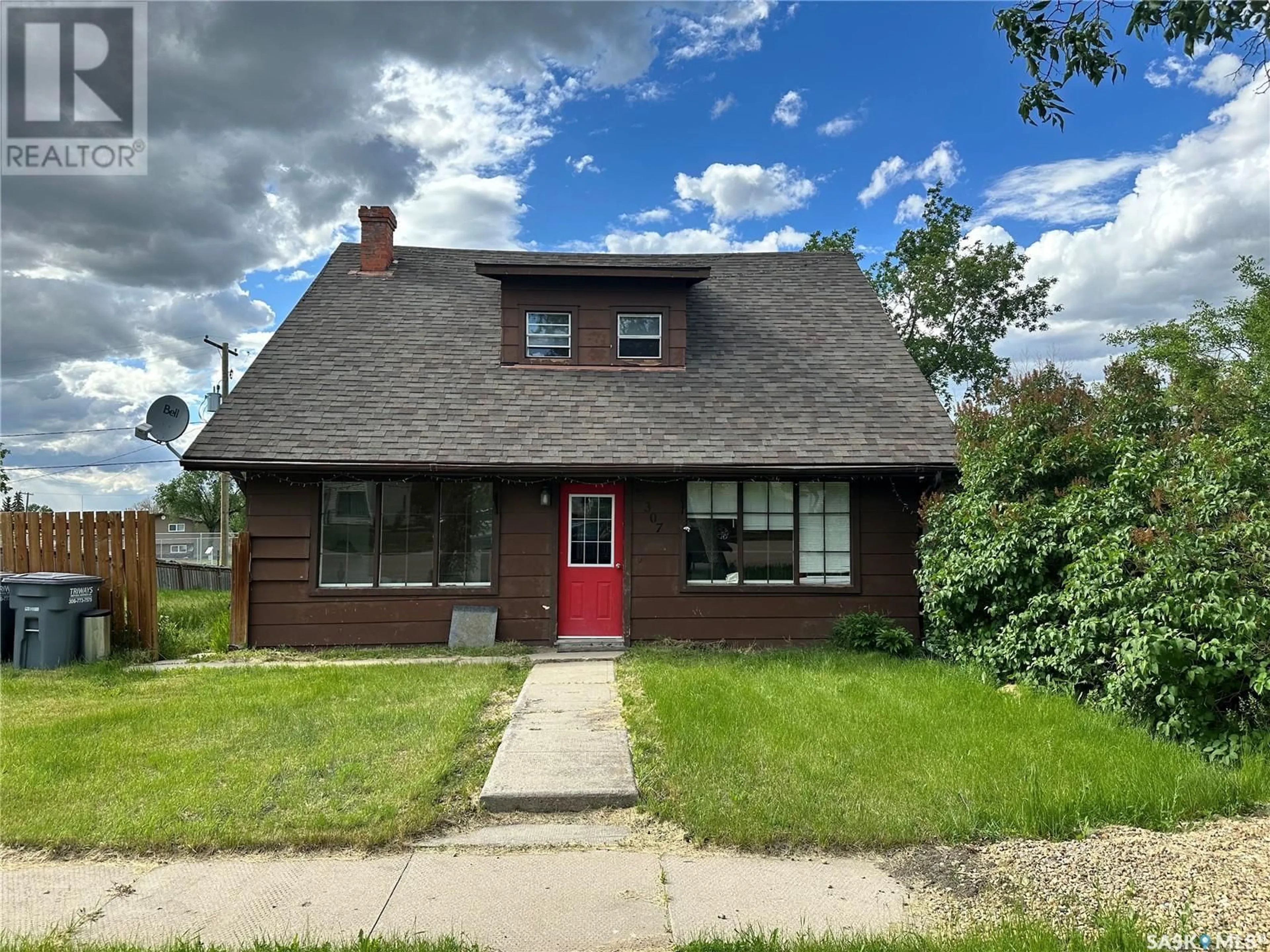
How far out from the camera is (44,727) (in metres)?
6.04

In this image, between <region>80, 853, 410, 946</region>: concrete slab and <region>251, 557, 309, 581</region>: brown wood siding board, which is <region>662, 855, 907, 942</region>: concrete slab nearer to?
<region>80, 853, 410, 946</region>: concrete slab

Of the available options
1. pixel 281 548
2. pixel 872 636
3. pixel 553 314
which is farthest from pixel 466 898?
pixel 553 314

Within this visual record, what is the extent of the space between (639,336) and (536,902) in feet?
31.3

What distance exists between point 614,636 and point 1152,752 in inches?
251

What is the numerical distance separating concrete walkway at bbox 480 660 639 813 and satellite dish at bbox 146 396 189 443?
30.3 ft

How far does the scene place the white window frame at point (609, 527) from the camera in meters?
10.2

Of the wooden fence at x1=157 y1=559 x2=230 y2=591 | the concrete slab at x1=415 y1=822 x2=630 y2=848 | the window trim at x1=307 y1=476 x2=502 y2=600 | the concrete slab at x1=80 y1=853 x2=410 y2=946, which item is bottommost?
the wooden fence at x1=157 y1=559 x2=230 y2=591

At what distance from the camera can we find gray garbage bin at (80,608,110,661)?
351 inches

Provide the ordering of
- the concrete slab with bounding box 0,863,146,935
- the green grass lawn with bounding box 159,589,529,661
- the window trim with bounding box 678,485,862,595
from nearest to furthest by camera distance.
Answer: the concrete slab with bounding box 0,863,146,935, the green grass lawn with bounding box 159,589,529,661, the window trim with bounding box 678,485,862,595

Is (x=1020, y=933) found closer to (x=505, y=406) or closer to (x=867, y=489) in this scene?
(x=867, y=489)

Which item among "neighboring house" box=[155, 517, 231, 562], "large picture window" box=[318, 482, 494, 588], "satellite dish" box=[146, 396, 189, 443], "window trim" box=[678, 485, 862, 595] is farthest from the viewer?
"neighboring house" box=[155, 517, 231, 562]

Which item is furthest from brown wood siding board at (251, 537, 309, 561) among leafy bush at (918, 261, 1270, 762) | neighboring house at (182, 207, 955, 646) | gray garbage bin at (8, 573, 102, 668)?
leafy bush at (918, 261, 1270, 762)

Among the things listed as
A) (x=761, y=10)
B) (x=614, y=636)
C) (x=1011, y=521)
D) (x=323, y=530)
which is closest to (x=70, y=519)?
(x=323, y=530)

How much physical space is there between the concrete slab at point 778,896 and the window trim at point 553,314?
891 cm
